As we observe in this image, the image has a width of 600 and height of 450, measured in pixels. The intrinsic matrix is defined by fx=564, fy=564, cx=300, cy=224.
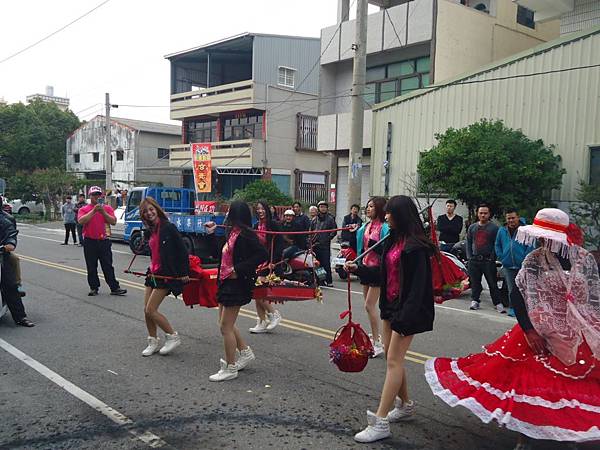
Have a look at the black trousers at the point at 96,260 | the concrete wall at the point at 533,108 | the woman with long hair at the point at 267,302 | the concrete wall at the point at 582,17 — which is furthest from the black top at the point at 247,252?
the concrete wall at the point at 582,17

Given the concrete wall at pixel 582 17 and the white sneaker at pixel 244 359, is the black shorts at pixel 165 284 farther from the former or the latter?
the concrete wall at pixel 582 17

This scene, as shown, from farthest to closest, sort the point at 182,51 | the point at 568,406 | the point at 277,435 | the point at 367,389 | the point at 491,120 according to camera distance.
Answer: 1. the point at 182,51
2. the point at 491,120
3. the point at 367,389
4. the point at 277,435
5. the point at 568,406

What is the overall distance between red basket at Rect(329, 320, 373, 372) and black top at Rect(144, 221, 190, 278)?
2.27 m

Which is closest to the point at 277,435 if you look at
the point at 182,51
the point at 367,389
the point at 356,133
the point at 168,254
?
the point at 367,389

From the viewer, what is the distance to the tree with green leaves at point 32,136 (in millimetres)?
43406

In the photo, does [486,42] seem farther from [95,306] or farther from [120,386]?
[120,386]

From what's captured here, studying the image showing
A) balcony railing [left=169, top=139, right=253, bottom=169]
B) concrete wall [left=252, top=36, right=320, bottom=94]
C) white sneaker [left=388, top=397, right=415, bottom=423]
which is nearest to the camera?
white sneaker [left=388, top=397, right=415, bottom=423]

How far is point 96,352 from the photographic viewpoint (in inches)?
253

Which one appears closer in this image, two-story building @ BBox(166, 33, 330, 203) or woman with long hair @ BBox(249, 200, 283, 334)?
woman with long hair @ BBox(249, 200, 283, 334)

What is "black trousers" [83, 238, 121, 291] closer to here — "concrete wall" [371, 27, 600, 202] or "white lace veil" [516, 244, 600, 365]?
"white lace veil" [516, 244, 600, 365]

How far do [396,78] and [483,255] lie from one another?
1240 cm

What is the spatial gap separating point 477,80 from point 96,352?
13.4 m

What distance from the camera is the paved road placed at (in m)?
4.22

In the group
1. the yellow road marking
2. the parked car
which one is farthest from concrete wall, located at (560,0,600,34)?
the parked car
